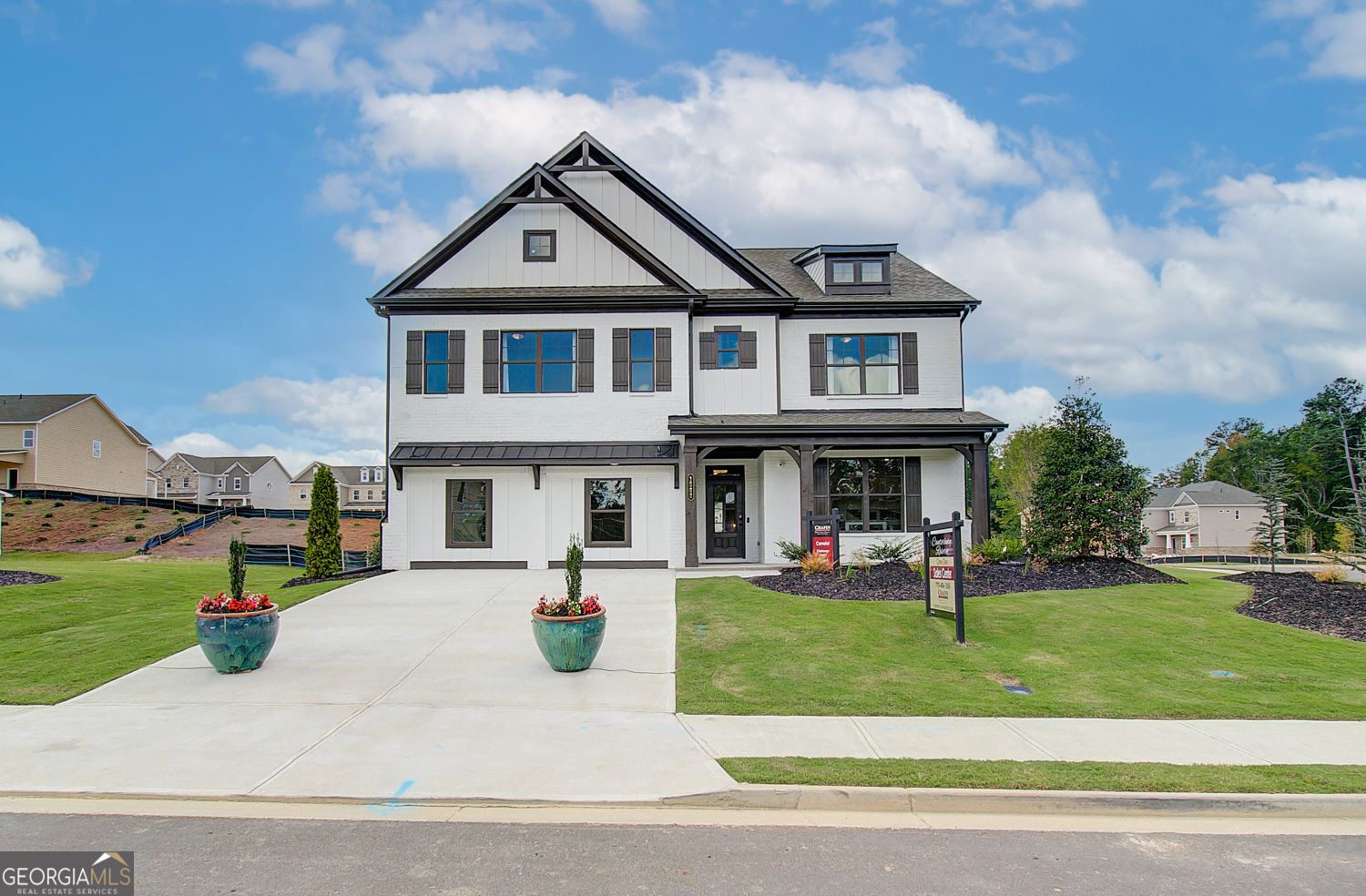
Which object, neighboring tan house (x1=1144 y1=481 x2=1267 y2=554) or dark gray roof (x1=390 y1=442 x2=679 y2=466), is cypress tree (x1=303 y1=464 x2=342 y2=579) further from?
neighboring tan house (x1=1144 y1=481 x2=1267 y2=554)

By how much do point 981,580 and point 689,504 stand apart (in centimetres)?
661

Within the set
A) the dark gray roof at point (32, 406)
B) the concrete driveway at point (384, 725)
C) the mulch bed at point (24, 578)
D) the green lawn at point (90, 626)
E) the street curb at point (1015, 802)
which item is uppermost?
the dark gray roof at point (32, 406)

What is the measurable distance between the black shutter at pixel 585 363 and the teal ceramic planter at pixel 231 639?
33.6 feet

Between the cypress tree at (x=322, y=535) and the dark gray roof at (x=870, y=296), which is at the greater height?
the dark gray roof at (x=870, y=296)

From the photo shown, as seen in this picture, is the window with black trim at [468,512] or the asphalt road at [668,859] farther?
the window with black trim at [468,512]

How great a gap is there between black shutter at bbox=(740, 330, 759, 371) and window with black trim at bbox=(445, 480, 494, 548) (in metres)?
7.14

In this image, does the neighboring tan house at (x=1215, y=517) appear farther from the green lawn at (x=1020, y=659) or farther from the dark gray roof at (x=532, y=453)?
the green lawn at (x=1020, y=659)

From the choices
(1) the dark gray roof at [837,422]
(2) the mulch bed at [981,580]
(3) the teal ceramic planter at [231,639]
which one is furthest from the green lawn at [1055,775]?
(1) the dark gray roof at [837,422]

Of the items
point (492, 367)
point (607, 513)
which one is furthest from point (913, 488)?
point (492, 367)

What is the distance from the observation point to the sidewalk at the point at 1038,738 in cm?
636

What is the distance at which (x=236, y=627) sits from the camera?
8867 mm

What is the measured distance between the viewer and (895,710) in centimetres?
762

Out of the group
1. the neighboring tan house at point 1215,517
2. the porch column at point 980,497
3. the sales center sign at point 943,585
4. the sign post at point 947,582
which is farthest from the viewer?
the neighboring tan house at point 1215,517

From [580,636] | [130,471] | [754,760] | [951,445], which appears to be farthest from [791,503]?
[130,471]
